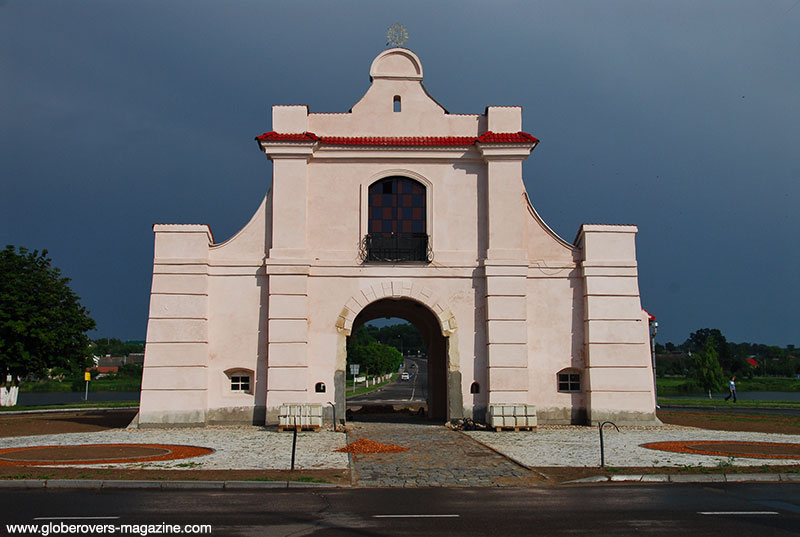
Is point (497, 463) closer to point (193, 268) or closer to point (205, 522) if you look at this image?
point (205, 522)

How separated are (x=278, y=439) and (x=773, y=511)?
12.8 meters

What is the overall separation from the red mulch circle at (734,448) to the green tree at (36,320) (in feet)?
109

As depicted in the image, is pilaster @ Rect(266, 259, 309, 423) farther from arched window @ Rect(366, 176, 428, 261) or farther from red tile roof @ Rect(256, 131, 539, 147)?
red tile roof @ Rect(256, 131, 539, 147)

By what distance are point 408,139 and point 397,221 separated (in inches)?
116

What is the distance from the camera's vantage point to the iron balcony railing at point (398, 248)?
23.1 metres

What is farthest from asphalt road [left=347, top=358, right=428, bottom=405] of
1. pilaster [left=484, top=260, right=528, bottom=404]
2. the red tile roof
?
the red tile roof

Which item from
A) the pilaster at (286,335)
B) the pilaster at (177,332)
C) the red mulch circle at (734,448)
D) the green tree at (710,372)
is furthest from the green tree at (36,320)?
the green tree at (710,372)

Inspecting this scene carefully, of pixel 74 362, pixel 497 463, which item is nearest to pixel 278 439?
pixel 497 463

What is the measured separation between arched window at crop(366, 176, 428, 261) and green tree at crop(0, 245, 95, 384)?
23595mm

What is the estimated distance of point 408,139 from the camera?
23500 millimetres

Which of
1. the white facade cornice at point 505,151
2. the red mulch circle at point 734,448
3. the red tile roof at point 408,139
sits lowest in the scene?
the red mulch circle at point 734,448

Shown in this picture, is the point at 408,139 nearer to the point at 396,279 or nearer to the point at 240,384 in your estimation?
the point at 396,279

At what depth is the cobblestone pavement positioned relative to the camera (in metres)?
12.0

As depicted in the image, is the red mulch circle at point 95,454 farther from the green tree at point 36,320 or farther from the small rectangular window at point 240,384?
the green tree at point 36,320
